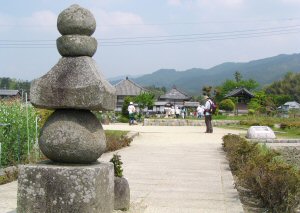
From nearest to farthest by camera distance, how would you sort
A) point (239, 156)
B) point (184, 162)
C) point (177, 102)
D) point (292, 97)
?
point (239, 156), point (184, 162), point (177, 102), point (292, 97)

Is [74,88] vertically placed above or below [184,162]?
above

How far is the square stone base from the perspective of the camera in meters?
4.70

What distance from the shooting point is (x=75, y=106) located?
16.1 feet

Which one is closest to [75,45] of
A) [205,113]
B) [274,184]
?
[274,184]

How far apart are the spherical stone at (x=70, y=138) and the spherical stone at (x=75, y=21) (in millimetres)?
920

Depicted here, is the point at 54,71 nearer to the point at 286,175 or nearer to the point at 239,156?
the point at 286,175

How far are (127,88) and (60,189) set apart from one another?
2576 inches

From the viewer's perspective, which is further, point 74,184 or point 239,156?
point 239,156

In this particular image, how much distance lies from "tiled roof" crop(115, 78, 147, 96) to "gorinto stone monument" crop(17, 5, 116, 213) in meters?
63.0

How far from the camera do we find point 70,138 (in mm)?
4871

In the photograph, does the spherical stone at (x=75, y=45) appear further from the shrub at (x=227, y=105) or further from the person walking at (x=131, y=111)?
the shrub at (x=227, y=105)

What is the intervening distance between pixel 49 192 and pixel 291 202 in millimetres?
3381

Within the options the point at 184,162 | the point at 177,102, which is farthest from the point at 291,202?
the point at 177,102

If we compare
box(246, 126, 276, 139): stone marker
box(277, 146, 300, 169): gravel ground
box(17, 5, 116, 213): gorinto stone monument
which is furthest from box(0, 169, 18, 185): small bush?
box(246, 126, 276, 139): stone marker
